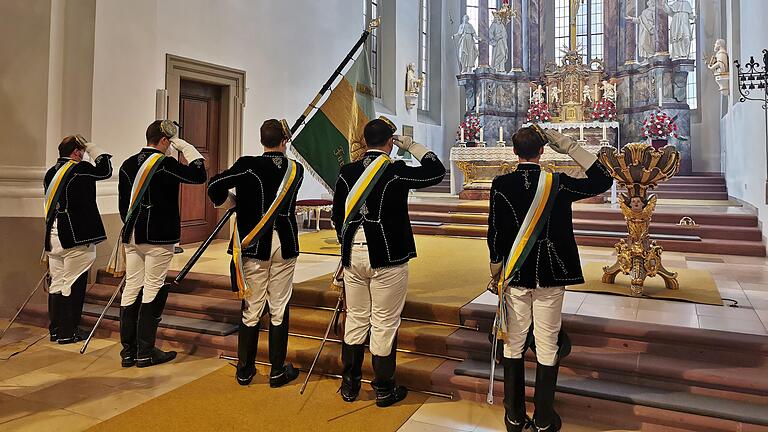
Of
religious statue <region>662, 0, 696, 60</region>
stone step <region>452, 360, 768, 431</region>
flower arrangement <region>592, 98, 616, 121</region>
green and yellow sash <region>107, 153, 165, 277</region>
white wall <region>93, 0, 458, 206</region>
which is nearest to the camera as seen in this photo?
stone step <region>452, 360, 768, 431</region>

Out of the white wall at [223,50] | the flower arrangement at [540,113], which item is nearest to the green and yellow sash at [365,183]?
the white wall at [223,50]

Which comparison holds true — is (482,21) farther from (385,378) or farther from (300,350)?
(385,378)

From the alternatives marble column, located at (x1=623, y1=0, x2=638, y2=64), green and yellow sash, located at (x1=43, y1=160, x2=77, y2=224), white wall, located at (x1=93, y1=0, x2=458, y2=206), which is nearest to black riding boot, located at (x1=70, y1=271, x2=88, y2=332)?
green and yellow sash, located at (x1=43, y1=160, x2=77, y2=224)

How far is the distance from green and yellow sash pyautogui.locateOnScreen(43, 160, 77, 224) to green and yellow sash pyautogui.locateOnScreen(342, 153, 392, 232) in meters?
2.68

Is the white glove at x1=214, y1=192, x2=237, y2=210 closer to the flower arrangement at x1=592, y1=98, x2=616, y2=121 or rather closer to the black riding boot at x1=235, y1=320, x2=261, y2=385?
the black riding boot at x1=235, y1=320, x2=261, y2=385

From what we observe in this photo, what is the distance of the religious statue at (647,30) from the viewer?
1521cm

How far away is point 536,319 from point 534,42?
16489 mm

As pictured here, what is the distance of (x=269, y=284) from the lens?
12.6 ft

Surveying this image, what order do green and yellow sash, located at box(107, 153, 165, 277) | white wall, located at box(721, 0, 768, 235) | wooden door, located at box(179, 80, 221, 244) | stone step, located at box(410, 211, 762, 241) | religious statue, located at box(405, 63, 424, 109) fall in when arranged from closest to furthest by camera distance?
green and yellow sash, located at box(107, 153, 165, 277)
white wall, located at box(721, 0, 768, 235)
stone step, located at box(410, 211, 762, 241)
wooden door, located at box(179, 80, 221, 244)
religious statue, located at box(405, 63, 424, 109)

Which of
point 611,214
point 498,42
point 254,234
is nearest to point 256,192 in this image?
point 254,234

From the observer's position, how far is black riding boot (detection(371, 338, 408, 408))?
138 inches

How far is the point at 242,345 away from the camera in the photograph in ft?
12.7

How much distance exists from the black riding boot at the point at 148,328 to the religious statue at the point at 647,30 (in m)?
15.0

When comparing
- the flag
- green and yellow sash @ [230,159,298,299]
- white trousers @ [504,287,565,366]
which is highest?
the flag
